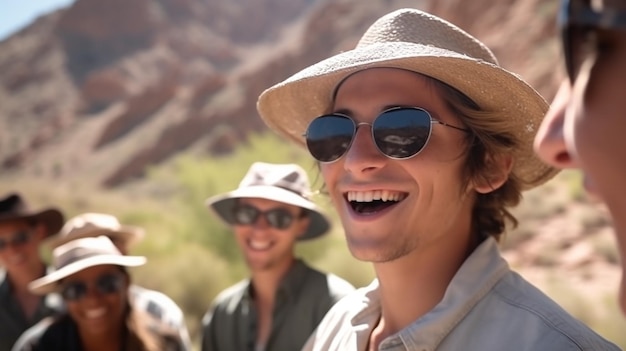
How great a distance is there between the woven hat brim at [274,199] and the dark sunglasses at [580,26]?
2.89 m

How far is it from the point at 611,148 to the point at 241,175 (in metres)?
14.2

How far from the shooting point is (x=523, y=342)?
1594 mm

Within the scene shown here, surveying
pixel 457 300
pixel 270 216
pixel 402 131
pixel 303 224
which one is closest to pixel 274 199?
pixel 270 216

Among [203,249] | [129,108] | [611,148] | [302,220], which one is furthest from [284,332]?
[129,108]

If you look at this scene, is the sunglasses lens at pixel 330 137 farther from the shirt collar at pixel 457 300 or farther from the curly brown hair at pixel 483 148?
the shirt collar at pixel 457 300

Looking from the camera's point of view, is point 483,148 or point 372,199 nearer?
point 372,199

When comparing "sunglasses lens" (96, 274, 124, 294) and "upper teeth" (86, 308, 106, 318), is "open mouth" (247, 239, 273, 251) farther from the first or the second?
"upper teeth" (86, 308, 106, 318)

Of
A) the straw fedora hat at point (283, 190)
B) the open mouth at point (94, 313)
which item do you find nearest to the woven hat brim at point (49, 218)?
the straw fedora hat at point (283, 190)

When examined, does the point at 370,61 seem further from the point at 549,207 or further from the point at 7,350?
the point at 549,207

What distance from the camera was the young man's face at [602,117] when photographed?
0.92 meters

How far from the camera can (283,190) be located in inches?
154

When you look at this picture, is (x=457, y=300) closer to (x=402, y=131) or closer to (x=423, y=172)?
(x=423, y=172)

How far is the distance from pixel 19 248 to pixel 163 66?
54499 mm

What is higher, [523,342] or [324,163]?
[324,163]
